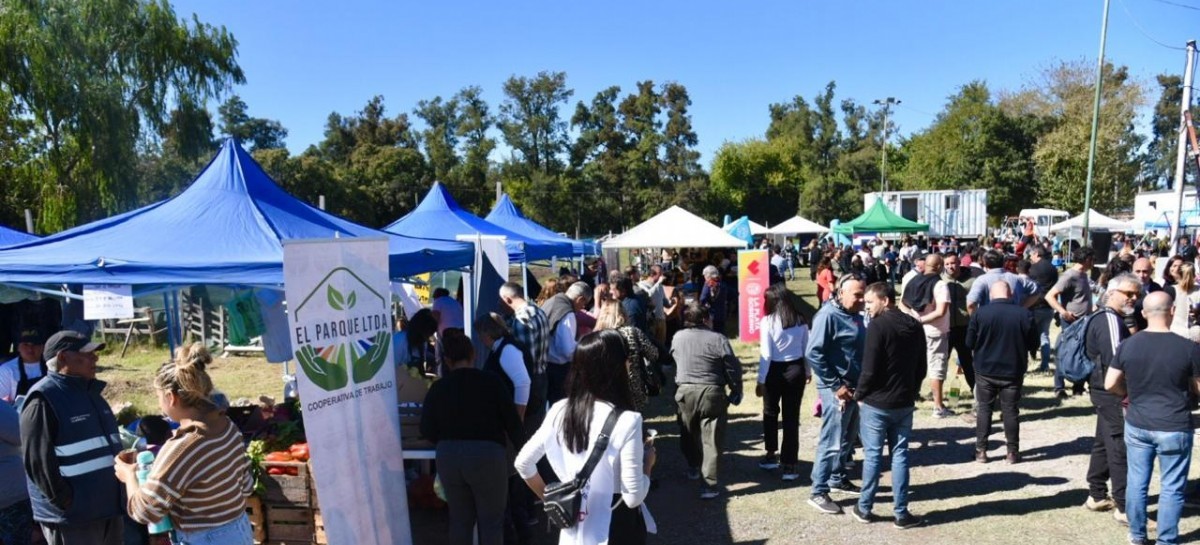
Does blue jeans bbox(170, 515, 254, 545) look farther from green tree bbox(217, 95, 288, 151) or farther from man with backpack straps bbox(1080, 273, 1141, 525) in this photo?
green tree bbox(217, 95, 288, 151)

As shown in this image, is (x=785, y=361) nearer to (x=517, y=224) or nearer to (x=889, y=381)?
(x=889, y=381)

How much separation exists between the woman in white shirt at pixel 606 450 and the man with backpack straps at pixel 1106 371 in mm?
3639

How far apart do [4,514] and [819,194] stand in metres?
53.6

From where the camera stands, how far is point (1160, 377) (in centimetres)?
413

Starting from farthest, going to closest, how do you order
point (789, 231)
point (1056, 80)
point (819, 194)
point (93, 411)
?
point (819, 194)
point (1056, 80)
point (789, 231)
point (93, 411)

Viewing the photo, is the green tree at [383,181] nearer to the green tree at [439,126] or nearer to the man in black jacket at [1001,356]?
the green tree at [439,126]

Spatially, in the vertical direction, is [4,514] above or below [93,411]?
below

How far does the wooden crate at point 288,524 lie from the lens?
4641 mm

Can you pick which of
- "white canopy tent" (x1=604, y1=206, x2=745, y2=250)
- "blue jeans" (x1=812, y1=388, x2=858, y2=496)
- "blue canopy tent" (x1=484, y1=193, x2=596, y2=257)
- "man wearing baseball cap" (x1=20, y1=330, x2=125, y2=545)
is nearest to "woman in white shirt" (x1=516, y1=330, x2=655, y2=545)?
"man wearing baseball cap" (x1=20, y1=330, x2=125, y2=545)

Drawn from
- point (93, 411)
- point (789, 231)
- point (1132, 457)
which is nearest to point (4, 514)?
point (93, 411)

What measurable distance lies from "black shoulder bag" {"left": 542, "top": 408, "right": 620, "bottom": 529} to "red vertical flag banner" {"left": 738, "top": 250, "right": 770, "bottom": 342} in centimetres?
877

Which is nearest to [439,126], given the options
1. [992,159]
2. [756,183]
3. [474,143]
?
[474,143]

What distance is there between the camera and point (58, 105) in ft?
63.8

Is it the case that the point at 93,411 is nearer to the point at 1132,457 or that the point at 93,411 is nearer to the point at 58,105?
the point at 1132,457
